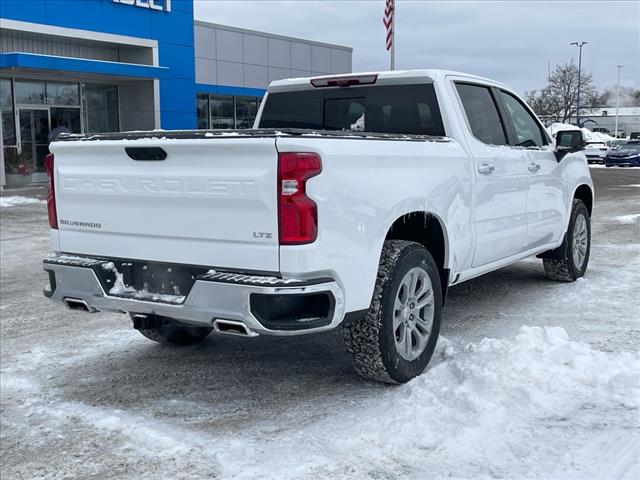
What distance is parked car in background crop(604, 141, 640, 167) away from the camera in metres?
36.4

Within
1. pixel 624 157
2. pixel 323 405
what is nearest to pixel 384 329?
pixel 323 405

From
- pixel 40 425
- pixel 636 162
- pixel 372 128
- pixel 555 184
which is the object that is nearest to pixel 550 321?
pixel 555 184

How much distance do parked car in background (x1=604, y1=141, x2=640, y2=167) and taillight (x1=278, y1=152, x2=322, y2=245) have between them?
119 feet

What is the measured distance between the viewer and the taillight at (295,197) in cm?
371

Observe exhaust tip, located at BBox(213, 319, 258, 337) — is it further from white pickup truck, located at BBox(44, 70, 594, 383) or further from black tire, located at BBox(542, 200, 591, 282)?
black tire, located at BBox(542, 200, 591, 282)

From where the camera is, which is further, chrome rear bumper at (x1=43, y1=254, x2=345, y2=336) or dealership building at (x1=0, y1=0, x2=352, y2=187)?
dealership building at (x1=0, y1=0, x2=352, y2=187)

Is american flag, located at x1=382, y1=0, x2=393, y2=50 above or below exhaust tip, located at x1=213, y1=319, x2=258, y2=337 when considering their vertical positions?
above

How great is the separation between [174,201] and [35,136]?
71.8 feet

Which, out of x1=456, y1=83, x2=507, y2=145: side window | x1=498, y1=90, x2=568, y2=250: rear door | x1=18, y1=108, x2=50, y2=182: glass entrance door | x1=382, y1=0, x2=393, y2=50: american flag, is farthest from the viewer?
x1=18, y1=108, x2=50, y2=182: glass entrance door

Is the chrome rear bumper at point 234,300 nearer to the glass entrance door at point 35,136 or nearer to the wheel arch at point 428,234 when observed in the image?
the wheel arch at point 428,234

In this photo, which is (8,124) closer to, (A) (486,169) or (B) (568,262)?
(B) (568,262)

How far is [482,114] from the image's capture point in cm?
593

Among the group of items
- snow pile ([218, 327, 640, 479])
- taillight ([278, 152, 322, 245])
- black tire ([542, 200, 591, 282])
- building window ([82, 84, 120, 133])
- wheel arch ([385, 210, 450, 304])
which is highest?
building window ([82, 84, 120, 133])

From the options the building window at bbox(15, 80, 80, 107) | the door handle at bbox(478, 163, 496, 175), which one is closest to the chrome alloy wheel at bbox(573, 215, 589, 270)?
the door handle at bbox(478, 163, 496, 175)
